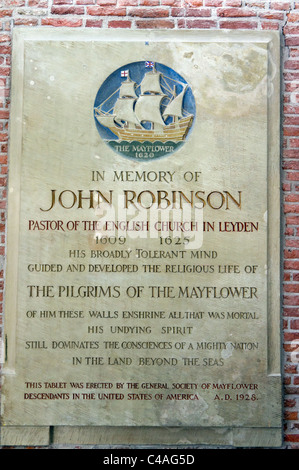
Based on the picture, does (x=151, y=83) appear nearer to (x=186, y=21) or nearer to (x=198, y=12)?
(x=186, y=21)

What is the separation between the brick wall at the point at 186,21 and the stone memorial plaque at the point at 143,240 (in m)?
0.09

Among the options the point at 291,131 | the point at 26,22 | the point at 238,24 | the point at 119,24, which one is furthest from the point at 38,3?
the point at 291,131

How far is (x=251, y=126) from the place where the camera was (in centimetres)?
328

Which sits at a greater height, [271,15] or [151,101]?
[271,15]

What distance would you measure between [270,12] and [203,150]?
1132 mm

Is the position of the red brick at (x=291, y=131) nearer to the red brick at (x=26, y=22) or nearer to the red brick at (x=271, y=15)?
the red brick at (x=271, y=15)

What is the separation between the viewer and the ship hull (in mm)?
3279

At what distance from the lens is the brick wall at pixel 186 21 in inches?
130

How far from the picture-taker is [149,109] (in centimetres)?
332

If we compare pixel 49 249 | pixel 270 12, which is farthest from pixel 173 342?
pixel 270 12

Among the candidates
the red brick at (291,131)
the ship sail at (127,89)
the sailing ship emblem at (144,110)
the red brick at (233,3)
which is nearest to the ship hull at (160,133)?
the sailing ship emblem at (144,110)

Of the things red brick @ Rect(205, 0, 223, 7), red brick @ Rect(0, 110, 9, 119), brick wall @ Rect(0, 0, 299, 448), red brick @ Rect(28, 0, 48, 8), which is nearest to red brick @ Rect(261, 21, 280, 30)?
brick wall @ Rect(0, 0, 299, 448)

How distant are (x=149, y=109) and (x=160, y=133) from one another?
0.19m

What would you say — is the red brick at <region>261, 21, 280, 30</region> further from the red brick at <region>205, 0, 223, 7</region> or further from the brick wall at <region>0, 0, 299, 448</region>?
the red brick at <region>205, 0, 223, 7</region>
